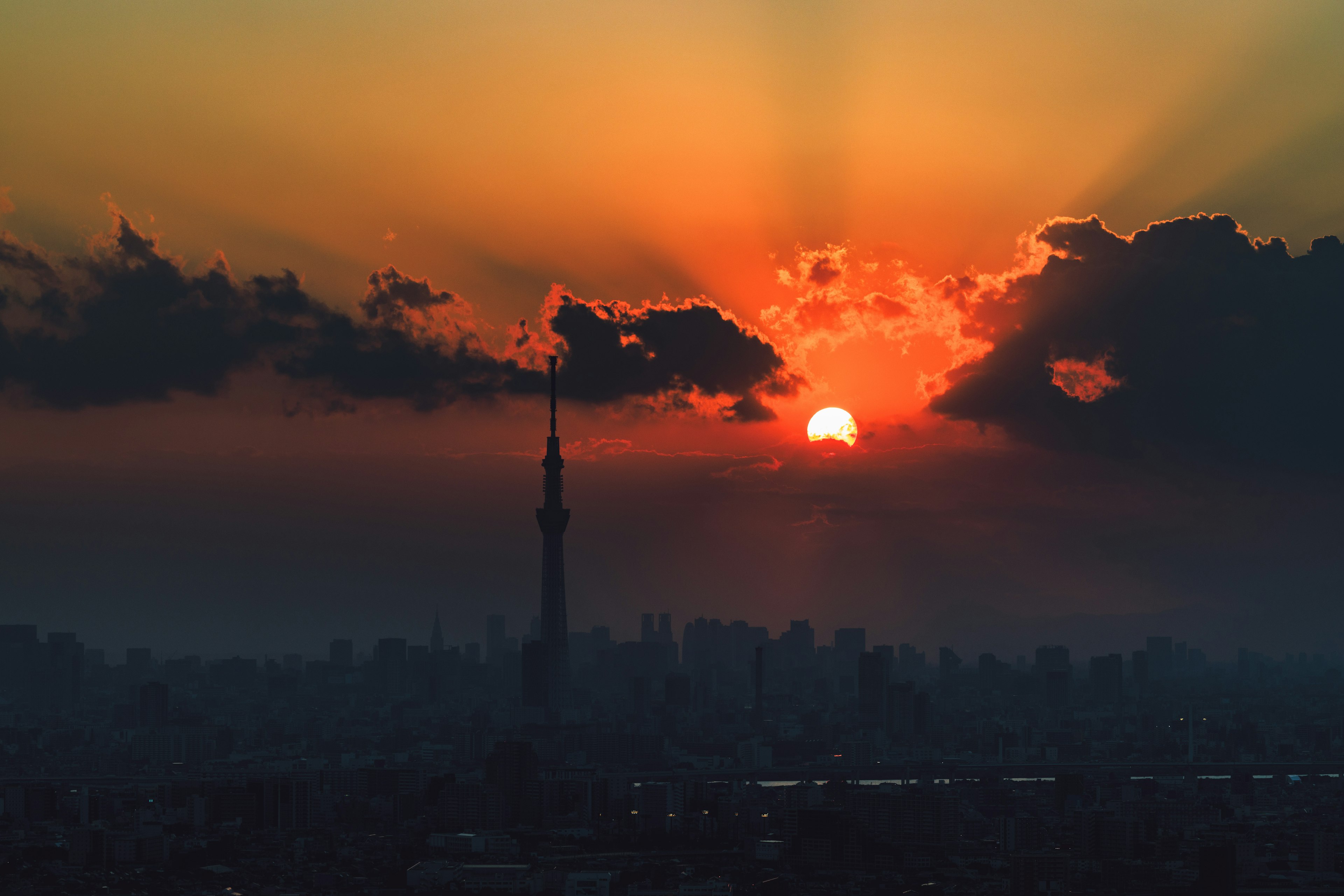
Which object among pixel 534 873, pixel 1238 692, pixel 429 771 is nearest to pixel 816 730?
pixel 429 771

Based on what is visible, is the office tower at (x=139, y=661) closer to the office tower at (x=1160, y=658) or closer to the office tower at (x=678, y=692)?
the office tower at (x=678, y=692)

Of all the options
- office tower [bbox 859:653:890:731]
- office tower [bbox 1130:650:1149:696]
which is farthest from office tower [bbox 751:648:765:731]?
office tower [bbox 1130:650:1149:696]

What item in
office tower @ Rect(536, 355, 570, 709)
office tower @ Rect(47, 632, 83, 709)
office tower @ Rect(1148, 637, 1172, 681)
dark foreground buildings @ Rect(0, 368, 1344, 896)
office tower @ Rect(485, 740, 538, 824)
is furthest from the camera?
office tower @ Rect(1148, 637, 1172, 681)

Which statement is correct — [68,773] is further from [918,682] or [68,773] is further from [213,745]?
[918,682]

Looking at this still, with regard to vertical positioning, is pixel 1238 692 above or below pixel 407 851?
above

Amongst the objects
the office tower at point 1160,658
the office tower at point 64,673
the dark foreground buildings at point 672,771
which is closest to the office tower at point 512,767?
the dark foreground buildings at point 672,771

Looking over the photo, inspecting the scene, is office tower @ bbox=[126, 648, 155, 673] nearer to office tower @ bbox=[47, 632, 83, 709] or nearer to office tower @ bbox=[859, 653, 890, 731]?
office tower @ bbox=[47, 632, 83, 709]

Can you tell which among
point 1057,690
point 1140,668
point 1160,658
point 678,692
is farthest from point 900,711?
point 1160,658

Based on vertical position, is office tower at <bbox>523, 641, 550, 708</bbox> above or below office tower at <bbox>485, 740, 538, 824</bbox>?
above
